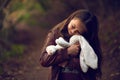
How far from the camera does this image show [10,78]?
9.08 meters

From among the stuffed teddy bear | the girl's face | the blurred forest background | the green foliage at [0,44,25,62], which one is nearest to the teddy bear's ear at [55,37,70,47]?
the stuffed teddy bear

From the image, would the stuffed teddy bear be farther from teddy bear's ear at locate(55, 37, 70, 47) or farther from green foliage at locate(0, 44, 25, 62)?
green foliage at locate(0, 44, 25, 62)

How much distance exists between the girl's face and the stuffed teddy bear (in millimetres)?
88

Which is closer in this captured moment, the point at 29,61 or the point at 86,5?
the point at 29,61

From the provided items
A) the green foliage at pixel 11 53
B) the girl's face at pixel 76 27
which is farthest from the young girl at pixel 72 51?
the green foliage at pixel 11 53

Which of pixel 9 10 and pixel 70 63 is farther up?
pixel 9 10

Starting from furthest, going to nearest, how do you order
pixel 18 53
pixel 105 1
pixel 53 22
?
pixel 53 22 → pixel 105 1 → pixel 18 53

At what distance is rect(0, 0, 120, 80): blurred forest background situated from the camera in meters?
10.1

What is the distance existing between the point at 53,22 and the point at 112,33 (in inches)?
191

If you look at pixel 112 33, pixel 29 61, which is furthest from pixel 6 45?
pixel 112 33

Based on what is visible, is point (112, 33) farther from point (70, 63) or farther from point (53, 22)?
point (70, 63)

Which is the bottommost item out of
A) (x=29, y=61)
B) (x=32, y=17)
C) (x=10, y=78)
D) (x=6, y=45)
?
(x=10, y=78)

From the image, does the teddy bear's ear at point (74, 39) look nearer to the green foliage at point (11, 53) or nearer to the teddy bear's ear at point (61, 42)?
the teddy bear's ear at point (61, 42)

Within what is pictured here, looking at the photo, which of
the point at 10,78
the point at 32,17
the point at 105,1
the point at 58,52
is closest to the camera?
the point at 58,52
